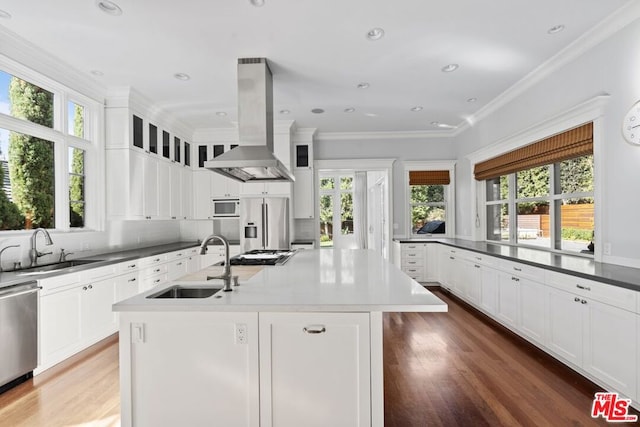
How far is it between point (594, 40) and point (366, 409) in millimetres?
3440

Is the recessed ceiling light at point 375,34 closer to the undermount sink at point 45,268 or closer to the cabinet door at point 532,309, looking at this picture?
the cabinet door at point 532,309

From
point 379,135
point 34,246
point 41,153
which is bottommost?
point 34,246

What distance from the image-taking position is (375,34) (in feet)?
9.43

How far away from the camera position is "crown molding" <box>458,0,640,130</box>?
2.55 meters

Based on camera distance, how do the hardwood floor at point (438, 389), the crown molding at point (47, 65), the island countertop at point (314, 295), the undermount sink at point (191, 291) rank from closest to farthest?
the island countertop at point (314, 295) < the undermount sink at point (191, 291) < the hardwood floor at point (438, 389) < the crown molding at point (47, 65)

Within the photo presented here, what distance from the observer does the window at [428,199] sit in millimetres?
6195

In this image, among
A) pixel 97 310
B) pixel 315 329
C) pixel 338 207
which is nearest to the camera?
pixel 315 329

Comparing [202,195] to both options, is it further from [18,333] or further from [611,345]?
[611,345]

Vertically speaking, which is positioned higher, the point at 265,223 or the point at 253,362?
the point at 265,223

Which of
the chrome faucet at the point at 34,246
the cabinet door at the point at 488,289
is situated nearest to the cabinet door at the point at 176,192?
the chrome faucet at the point at 34,246

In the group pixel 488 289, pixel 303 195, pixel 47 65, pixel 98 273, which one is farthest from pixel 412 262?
pixel 47 65

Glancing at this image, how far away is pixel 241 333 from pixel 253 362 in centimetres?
16

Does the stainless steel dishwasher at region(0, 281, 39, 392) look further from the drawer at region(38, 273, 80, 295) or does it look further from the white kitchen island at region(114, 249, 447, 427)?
the white kitchen island at region(114, 249, 447, 427)

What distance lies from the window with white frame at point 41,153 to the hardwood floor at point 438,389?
57.0 inches
